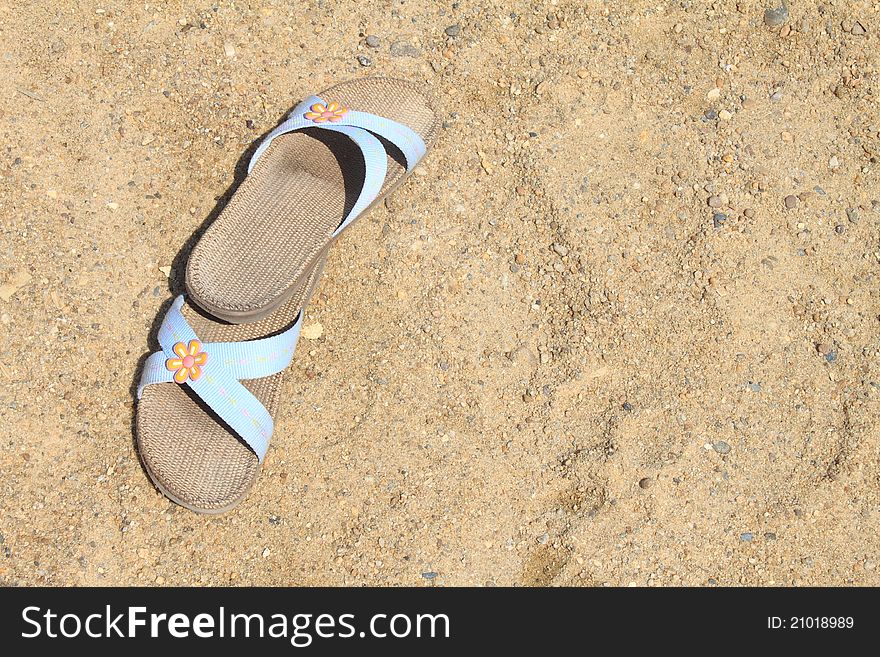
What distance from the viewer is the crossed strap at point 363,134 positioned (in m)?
2.64

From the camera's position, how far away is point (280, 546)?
2.50 metres

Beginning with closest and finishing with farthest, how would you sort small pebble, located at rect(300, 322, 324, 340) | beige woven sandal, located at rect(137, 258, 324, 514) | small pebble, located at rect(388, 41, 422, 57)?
1. beige woven sandal, located at rect(137, 258, 324, 514)
2. small pebble, located at rect(300, 322, 324, 340)
3. small pebble, located at rect(388, 41, 422, 57)

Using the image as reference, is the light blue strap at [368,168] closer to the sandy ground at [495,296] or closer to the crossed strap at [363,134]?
the crossed strap at [363,134]

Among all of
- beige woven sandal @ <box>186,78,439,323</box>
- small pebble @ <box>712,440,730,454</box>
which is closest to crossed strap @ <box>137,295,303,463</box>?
beige woven sandal @ <box>186,78,439,323</box>

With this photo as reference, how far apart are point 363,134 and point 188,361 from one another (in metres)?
0.90

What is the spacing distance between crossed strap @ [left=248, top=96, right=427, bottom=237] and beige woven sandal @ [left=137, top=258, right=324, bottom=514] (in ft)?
1.62

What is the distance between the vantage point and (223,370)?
248cm

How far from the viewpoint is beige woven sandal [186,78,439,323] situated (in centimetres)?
252

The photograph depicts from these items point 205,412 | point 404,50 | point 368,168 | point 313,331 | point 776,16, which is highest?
point 776,16

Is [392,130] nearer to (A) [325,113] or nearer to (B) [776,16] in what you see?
(A) [325,113]

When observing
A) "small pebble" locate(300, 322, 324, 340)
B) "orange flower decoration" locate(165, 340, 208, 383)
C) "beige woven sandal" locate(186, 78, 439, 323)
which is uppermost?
"beige woven sandal" locate(186, 78, 439, 323)

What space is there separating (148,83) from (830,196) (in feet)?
7.89

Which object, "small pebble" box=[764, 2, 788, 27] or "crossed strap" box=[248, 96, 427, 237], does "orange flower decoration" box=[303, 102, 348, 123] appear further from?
"small pebble" box=[764, 2, 788, 27]

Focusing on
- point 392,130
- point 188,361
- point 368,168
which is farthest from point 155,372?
point 392,130
